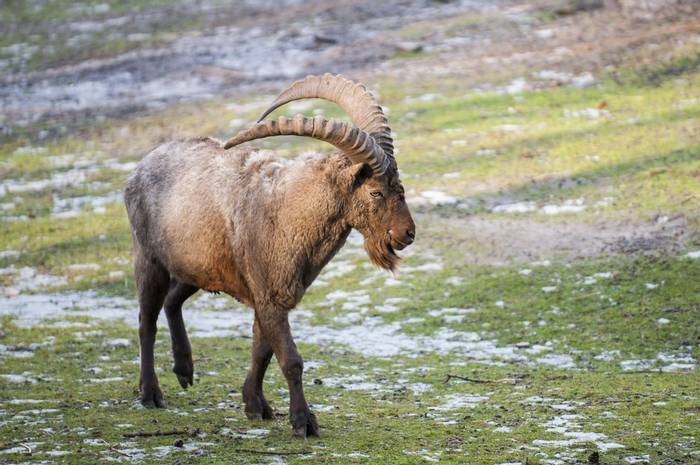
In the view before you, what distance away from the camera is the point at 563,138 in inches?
761

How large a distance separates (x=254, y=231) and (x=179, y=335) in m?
1.61

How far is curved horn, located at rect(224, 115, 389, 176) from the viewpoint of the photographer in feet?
28.7

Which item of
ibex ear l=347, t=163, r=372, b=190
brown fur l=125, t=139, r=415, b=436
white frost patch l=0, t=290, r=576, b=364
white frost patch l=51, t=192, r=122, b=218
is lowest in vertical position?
white frost patch l=0, t=290, r=576, b=364

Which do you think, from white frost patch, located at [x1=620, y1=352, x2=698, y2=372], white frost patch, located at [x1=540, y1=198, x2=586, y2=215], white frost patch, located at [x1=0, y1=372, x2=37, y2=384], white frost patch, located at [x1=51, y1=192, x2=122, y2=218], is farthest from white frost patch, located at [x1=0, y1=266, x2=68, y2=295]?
white frost patch, located at [x1=620, y1=352, x2=698, y2=372]

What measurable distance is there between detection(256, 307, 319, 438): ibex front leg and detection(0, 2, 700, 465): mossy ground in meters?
0.18

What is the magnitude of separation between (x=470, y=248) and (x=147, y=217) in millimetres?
6199

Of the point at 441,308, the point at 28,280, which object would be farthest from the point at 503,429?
the point at 28,280

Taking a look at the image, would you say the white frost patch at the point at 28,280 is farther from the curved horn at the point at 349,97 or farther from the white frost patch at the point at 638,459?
the white frost patch at the point at 638,459

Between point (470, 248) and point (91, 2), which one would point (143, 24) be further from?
point (470, 248)

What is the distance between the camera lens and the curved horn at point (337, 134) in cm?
876

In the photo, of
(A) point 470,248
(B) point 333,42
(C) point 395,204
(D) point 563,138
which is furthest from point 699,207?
(B) point 333,42

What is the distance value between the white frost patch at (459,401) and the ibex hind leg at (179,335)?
2353 mm

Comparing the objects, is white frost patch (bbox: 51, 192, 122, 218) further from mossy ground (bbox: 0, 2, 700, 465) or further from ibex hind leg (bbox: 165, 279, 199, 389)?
ibex hind leg (bbox: 165, 279, 199, 389)

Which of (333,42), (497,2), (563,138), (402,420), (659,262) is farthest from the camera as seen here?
(497,2)
